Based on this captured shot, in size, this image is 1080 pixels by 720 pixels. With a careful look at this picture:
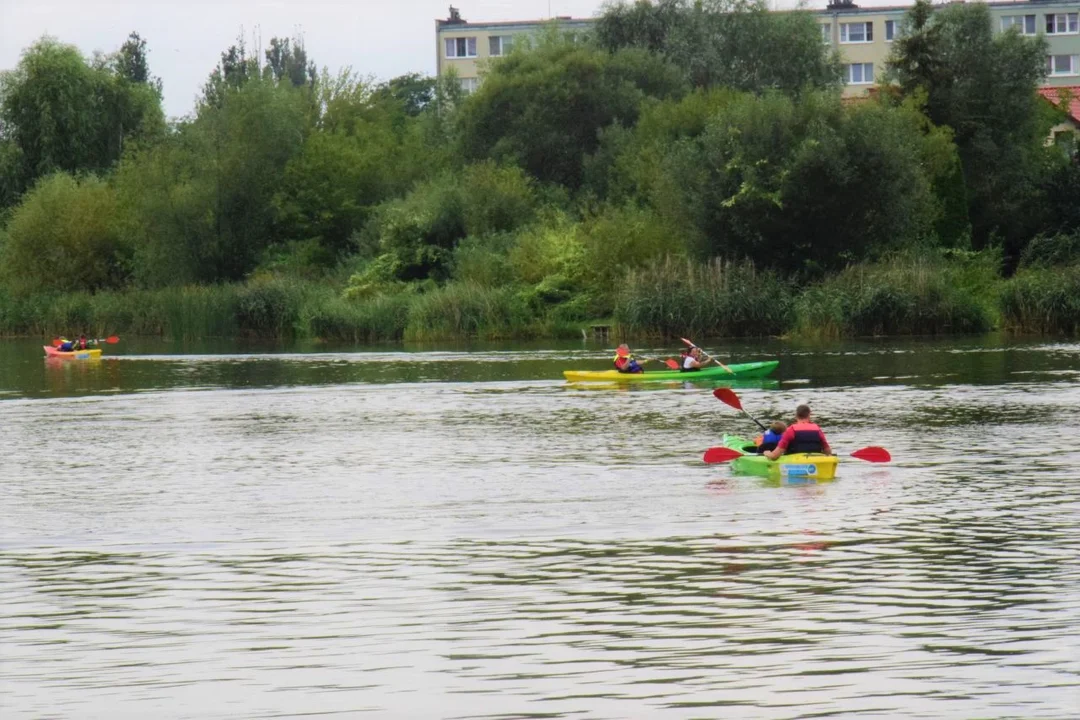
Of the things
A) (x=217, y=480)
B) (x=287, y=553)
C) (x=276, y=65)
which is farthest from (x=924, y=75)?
(x=276, y=65)

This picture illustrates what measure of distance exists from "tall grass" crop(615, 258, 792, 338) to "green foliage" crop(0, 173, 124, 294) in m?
32.0

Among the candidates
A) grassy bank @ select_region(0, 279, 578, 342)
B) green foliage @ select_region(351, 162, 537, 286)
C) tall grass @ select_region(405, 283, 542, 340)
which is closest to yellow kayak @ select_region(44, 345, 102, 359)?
grassy bank @ select_region(0, 279, 578, 342)

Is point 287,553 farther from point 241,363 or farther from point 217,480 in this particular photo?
point 241,363

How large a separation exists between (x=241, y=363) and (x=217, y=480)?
2773 cm

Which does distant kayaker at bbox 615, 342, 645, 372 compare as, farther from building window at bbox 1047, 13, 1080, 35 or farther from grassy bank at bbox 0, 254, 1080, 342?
building window at bbox 1047, 13, 1080, 35

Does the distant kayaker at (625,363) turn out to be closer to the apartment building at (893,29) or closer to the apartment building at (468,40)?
the apartment building at (893,29)

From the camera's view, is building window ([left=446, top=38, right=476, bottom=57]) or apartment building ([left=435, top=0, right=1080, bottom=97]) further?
building window ([left=446, top=38, right=476, bottom=57])

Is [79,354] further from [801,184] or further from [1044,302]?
[1044,302]

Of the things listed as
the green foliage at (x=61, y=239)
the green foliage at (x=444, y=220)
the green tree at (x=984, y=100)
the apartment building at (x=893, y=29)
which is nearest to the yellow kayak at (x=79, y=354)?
the green foliage at (x=444, y=220)

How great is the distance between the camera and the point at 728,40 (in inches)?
3268

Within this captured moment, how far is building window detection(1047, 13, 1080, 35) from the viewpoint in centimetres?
11194

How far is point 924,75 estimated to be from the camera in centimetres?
6819

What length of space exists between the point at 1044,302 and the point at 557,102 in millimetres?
31790

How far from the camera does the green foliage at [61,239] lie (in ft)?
247
